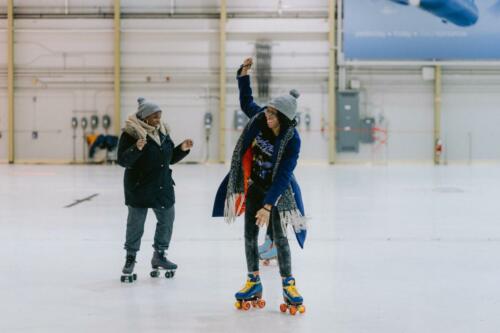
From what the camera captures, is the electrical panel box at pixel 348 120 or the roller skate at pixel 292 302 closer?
the roller skate at pixel 292 302

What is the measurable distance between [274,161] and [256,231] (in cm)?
56

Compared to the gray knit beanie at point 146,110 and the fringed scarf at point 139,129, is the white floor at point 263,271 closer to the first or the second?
the fringed scarf at point 139,129

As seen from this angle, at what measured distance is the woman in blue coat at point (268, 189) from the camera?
4.89m

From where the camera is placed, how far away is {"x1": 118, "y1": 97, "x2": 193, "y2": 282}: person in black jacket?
19.1 ft

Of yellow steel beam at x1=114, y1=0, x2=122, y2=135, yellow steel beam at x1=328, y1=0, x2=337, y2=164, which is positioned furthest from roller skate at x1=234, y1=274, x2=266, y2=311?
yellow steel beam at x1=114, y1=0, x2=122, y2=135

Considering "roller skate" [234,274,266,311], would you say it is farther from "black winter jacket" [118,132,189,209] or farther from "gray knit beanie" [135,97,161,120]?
"gray knit beanie" [135,97,161,120]

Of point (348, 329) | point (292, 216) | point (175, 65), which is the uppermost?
point (175, 65)

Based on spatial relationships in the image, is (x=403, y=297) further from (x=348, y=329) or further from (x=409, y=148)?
(x=409, y=148)

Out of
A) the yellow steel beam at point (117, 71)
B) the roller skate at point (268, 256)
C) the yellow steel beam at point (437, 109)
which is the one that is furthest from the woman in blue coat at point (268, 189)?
the yellow steel beam at point (437, 109)

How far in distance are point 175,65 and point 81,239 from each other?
18610 mm

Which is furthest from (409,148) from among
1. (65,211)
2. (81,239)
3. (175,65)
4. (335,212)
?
(81,239)

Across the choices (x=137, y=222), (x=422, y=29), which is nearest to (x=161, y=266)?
(x=137, y=222)

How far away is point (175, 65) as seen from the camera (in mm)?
26094

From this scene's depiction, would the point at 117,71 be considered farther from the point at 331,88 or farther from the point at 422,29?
the point at 422,29
